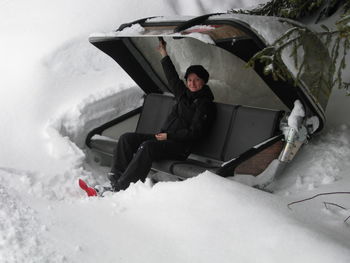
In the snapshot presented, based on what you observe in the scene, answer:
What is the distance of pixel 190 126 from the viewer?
15.3 ft

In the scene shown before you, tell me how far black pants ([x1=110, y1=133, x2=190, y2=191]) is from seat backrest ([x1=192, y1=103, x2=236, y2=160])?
1.14ft

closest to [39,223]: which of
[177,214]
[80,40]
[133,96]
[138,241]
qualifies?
[138,241]

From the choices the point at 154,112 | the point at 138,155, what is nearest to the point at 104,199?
the point at 138,155

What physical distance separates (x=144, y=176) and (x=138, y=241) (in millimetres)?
1273

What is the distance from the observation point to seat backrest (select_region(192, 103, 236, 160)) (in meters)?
4.80

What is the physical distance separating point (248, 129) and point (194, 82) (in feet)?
2.52

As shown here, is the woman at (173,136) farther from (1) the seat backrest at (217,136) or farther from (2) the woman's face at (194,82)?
(1) the seat backrest at (217,136)

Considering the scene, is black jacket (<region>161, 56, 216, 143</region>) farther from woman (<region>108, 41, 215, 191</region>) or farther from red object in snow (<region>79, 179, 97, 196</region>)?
red object in snow (<region>79, 179, 97, 196</region>)

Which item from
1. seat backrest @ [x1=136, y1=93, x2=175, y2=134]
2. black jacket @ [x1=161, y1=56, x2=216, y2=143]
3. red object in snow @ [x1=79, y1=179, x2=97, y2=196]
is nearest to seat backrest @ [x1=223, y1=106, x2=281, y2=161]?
black jacket @ [x1=161, y1=56, x2=216, y2=143]

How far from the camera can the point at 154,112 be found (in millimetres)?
5586

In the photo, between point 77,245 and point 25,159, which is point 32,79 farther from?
point 77,245

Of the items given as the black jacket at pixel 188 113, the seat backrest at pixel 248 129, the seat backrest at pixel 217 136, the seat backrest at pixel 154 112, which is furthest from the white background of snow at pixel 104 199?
the black jacket at pixel 188 113

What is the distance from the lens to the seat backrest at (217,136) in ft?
15.8

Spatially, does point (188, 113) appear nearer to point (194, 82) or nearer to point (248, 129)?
point (194, 82)
